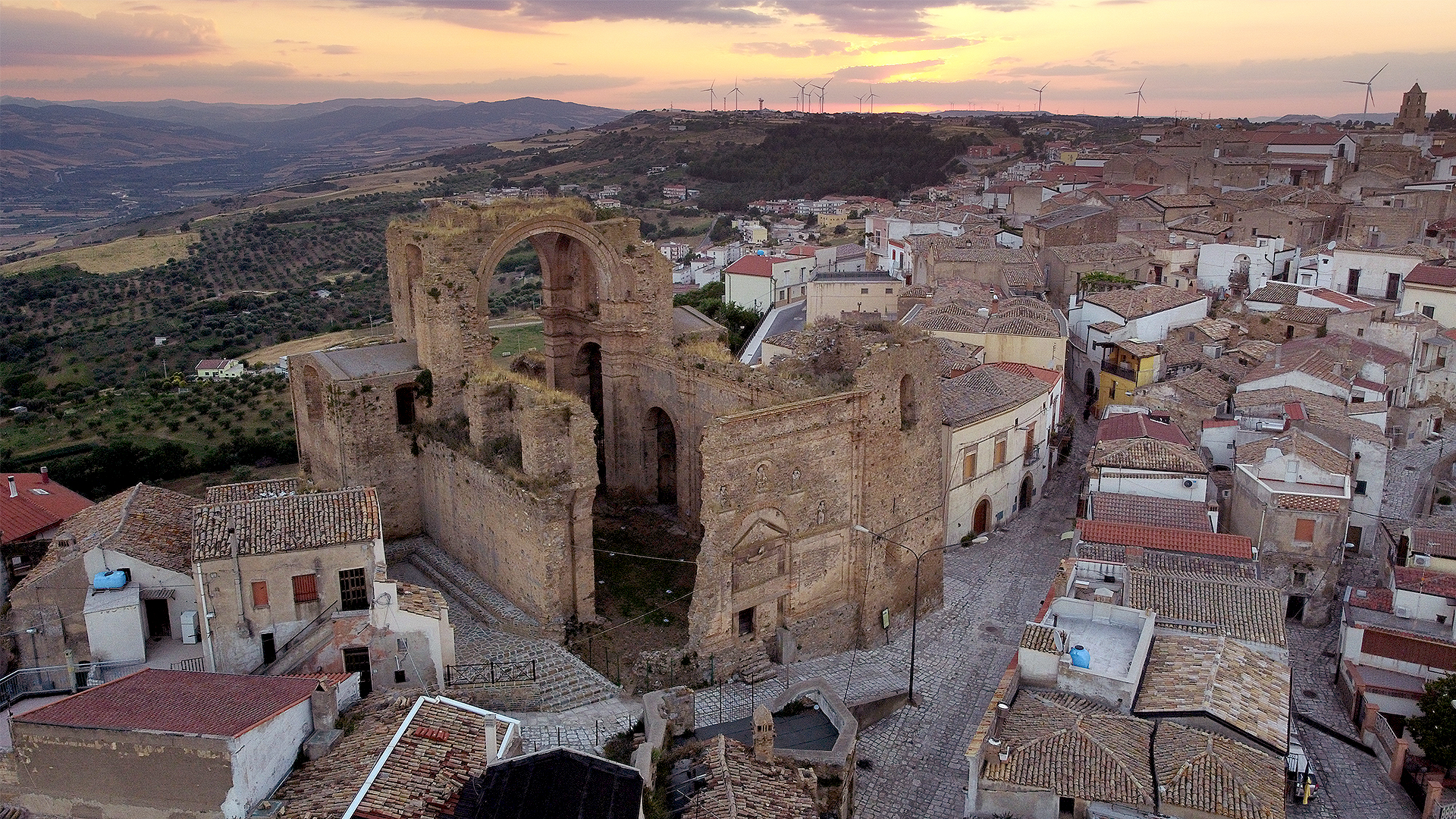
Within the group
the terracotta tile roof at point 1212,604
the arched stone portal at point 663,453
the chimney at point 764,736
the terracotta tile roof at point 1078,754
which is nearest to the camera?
the terracotta tile roof at point 1078,754

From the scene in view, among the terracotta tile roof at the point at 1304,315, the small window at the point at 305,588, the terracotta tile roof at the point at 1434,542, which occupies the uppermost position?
the terracotta tile roof at the point at 1304,315

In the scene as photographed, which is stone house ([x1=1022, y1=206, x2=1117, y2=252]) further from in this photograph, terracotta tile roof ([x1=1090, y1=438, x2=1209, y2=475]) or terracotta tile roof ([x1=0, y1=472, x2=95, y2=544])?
terracotta tile roof ([x1=0, y1=472, x2=95, y2=544])

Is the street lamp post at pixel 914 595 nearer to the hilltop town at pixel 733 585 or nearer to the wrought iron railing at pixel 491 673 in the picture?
the hilltop town at pixel 733 585

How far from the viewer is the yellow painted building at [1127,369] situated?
35812 millimetres

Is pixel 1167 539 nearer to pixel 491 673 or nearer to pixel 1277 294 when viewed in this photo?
pixel 491 673

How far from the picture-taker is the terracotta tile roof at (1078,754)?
14398mm

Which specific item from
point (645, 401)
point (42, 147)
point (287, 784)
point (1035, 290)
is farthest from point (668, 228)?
point (42, 147)

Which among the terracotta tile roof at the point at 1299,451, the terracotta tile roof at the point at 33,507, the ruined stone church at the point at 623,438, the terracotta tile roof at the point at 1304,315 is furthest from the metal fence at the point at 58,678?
the terracotta tile roof at the point at 1304,315

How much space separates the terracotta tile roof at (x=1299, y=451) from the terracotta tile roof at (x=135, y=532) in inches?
945

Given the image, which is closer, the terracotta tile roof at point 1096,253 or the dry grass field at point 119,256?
the terracotta tile roof at point 1096,253

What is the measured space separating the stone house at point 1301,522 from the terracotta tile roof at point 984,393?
6.53m

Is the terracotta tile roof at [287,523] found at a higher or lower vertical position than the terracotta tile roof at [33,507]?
higher

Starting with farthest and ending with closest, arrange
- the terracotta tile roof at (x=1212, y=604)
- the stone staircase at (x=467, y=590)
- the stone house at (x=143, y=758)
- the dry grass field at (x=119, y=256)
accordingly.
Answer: the dry grass field at (x=119, y=256)
the stone staircase at (x=467, y=590)
the terracotta tile roof at (x=1212, y=604)
the stone house at (x=143, y=758)

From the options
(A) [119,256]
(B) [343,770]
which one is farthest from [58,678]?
(A) [119,256]
